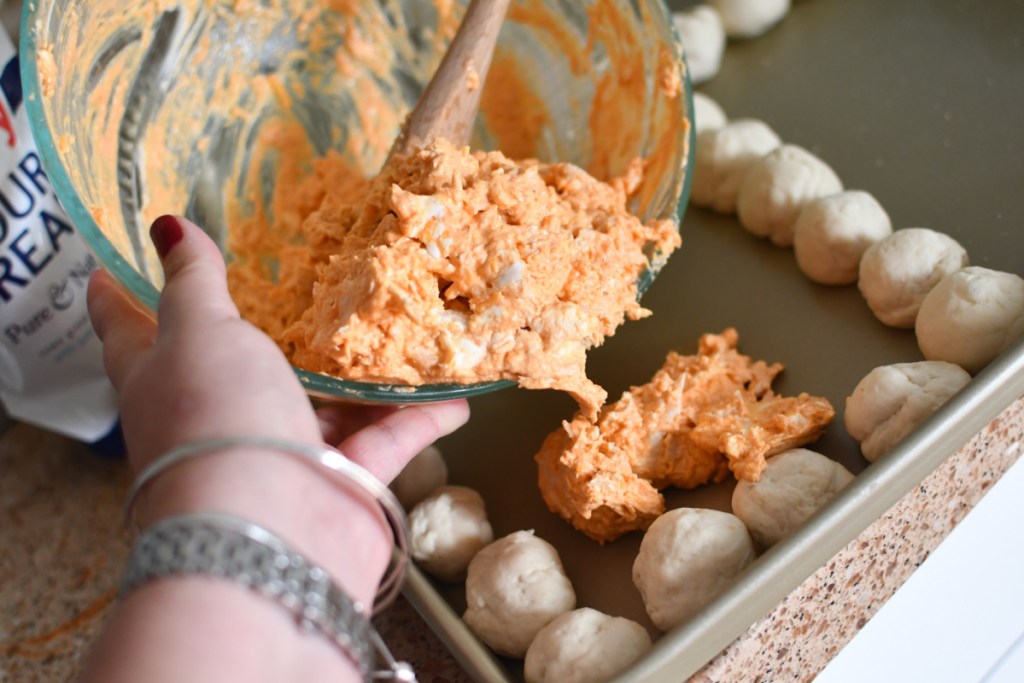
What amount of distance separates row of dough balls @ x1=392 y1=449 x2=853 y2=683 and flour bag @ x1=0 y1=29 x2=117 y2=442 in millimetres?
485

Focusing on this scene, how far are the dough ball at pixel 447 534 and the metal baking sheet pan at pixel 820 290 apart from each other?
3cm

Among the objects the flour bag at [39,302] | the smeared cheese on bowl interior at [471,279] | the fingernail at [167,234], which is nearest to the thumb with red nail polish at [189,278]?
the fingernail at [167,234]

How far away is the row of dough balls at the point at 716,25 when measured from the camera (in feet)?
4.10

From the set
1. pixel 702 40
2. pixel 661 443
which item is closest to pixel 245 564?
pixel 661 443

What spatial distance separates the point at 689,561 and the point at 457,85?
534 millimetres

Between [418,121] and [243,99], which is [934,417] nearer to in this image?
[418,121]

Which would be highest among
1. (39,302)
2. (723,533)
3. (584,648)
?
(723,533)

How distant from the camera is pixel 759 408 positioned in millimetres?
893

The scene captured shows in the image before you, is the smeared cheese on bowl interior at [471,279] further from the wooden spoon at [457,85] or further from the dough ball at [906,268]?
the dough ball at [906,268]

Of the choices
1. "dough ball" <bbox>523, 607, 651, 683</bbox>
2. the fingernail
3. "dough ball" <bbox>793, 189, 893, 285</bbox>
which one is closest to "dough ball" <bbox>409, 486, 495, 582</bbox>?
"dough ball" <bbox>523, 607, 651, 683</bbox>

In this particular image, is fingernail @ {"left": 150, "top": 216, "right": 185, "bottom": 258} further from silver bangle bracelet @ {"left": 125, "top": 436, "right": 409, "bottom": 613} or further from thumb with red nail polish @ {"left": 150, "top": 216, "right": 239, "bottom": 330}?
silver bangle bracelet @ {"left": 125, "top": 436, "right": 409, "bottom": 613}

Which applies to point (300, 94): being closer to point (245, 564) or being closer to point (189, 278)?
point (189, 278)

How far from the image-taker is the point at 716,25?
4.20 ft

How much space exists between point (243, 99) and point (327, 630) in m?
0.75
